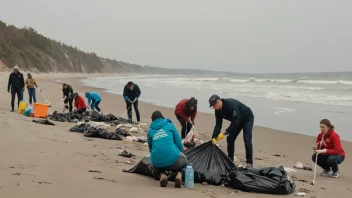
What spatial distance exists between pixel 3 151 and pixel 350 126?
10.8 m

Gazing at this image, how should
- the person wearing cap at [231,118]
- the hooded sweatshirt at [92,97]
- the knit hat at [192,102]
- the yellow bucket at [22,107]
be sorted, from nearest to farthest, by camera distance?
1. the person wearing cap at [231,118]
2. the knit hat at [192,102]
3. the yellow bucket at [22,107]
4. the hooded sweatshirt at [92,97]

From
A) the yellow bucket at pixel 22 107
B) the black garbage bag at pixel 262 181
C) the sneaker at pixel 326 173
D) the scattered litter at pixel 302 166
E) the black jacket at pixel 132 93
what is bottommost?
the scattered litter at pixel 302 166

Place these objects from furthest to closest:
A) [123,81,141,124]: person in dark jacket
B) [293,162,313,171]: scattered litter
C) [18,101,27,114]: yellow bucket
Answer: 1. [18,101,27,114]: yellow bucket
2. [123,81,141,124]: person in dark jacket
3. [293,162,313,171]: scattered litter

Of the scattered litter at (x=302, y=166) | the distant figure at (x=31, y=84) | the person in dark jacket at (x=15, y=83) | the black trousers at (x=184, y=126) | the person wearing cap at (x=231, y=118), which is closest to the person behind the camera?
the person wearing cap at (x=231, y=118)

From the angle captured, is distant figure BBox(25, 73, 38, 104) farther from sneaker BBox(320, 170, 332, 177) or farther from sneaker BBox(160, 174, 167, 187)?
sneaker BBox(320, 170, 332, 177)

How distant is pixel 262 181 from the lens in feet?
17.3

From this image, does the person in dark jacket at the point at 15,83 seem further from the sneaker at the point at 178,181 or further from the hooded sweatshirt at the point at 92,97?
the sneaker at the point at 178,181

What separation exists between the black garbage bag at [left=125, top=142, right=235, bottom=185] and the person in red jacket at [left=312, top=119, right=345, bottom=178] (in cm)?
190

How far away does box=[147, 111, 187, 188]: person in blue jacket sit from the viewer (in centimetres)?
520

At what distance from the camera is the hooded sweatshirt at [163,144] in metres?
5.20

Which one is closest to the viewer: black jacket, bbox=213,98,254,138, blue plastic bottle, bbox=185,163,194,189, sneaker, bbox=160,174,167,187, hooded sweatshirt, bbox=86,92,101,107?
sneaker, bbox=160,174,167,187

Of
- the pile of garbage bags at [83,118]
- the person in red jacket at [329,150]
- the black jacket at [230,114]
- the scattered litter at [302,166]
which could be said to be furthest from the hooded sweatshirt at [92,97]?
the person in red jacket at [329,150]

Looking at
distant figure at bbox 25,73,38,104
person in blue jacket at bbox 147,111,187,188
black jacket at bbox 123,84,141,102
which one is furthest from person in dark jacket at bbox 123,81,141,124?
person in blue jacket at bbox 147,111,187,188

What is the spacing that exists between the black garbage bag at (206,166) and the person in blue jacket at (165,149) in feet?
0.75
